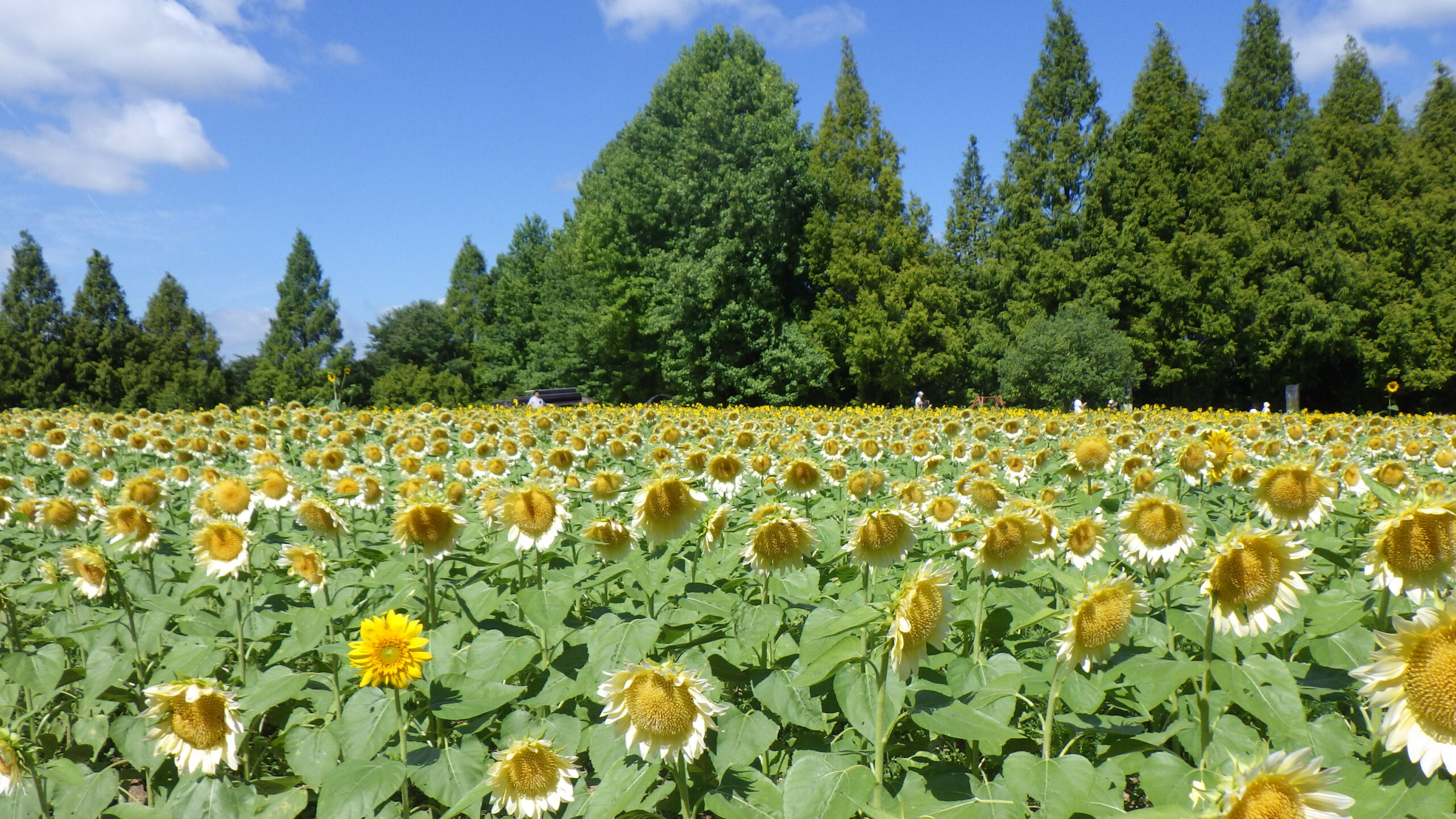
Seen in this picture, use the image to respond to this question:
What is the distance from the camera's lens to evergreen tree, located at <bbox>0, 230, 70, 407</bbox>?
36750 mm

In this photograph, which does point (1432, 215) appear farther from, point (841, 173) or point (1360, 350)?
point (841, 173)

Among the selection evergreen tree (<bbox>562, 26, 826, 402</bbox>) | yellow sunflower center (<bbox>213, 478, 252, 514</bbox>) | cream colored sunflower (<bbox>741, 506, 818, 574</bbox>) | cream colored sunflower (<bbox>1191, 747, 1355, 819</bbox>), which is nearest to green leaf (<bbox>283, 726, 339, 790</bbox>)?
cream colored sunflower (<bbox>741, 506, 818, 574</bbox>)

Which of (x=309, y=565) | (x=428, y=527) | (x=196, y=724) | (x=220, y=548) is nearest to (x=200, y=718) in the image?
(x=196, y=724)

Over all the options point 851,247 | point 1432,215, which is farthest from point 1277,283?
point 851,247

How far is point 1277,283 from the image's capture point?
2772 cm

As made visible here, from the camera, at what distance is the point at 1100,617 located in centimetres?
175

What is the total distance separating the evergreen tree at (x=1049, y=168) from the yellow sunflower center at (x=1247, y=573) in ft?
100

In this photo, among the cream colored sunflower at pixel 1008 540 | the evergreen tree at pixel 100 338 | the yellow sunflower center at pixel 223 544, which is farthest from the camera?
the evergreen tree at pixel 100 338

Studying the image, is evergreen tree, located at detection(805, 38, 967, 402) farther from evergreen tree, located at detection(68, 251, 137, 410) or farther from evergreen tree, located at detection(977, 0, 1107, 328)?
evergreen tree, located at detection(68, 251, 137, 410)

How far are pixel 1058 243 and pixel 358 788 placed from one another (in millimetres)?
33185

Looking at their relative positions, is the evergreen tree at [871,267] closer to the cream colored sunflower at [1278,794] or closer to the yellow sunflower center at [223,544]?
the yellow sunflower center at [223,544]

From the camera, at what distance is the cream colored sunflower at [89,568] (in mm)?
2818

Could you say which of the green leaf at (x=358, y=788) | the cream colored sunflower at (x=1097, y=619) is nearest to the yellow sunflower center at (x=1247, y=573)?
the cream colored sunflower at (x=1097, y=619)

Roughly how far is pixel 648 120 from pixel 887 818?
3594 cm
